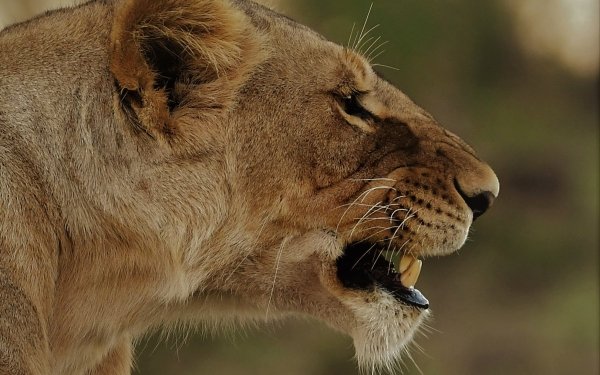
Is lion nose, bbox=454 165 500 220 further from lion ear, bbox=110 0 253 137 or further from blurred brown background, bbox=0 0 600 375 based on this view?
blurred brown background, bbox=0 0 600 375

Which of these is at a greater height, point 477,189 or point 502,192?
point 477,189

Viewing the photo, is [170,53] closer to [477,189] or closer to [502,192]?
[477,189]

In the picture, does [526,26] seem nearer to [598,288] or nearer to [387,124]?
[598,288]

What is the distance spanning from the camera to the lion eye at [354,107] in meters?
3.52

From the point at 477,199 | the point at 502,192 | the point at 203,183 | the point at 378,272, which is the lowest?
the point at 502,192

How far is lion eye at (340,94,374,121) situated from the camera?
352 centimetres

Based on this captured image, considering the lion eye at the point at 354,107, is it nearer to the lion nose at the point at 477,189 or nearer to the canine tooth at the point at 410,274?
the lion nose at the point at 477,189

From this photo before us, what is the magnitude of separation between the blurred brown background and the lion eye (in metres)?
5.50

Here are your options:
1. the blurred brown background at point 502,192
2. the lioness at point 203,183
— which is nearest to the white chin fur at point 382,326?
the lioness at point 203,183

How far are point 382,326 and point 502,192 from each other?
32.8 ft

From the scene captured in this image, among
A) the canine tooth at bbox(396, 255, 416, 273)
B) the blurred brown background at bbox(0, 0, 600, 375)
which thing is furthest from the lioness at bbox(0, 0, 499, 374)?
Result: the blurred brown background at bbox(0, 0, 600, 375)

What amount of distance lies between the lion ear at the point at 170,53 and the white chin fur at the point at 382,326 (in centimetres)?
76

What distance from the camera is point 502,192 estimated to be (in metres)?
13.2

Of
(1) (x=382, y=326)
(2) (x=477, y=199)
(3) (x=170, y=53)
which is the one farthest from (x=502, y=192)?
(3) (x=170, y=53)
